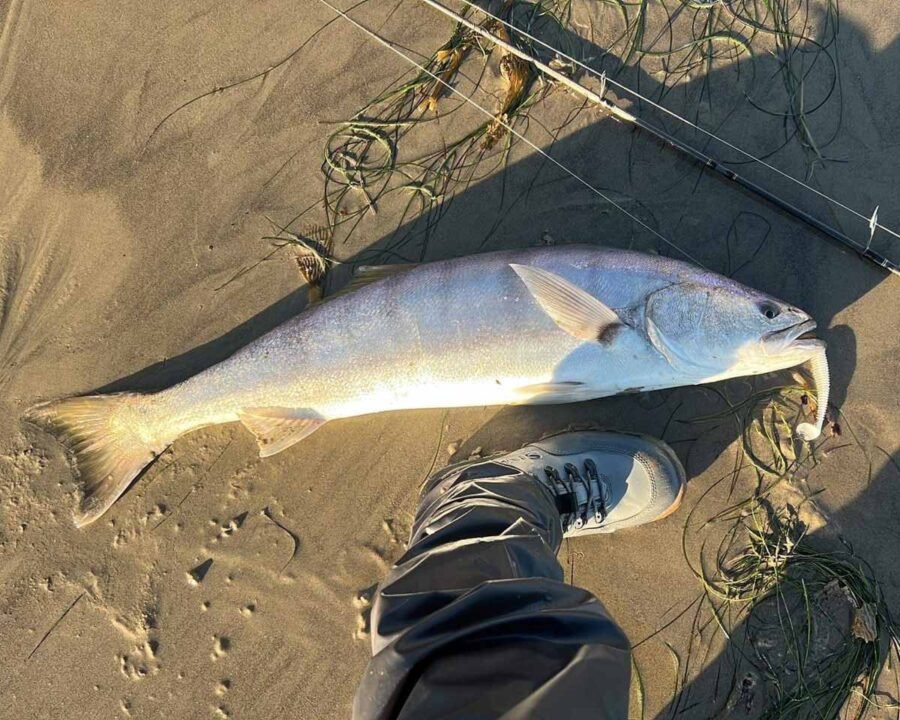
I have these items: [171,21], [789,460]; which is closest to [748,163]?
[789,460]

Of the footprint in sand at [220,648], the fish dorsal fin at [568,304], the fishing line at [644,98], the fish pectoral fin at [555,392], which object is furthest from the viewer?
the footprint in sand at [220,648]

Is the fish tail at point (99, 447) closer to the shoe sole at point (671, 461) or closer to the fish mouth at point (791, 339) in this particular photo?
the shoe sole at point (671, 461)

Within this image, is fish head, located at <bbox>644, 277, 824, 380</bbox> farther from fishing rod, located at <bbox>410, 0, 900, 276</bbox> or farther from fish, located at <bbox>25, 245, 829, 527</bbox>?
fishing rod, located at <bbox>410, 0, 900, 276</bbox>

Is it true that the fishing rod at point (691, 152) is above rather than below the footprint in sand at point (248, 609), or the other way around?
above

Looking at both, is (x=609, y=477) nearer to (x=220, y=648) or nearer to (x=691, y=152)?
(x=691, y=152)

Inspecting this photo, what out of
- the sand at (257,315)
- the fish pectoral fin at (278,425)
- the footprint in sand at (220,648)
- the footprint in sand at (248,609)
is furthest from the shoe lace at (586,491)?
the footprint in sand at (220,648)

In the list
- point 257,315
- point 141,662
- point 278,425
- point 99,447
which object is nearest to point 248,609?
point 141,662

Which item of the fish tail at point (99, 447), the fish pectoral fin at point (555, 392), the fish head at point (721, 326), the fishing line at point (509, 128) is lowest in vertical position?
the fish tail at point (99, 447)
